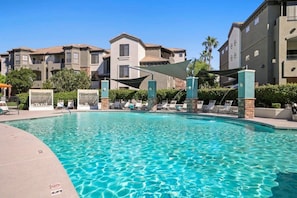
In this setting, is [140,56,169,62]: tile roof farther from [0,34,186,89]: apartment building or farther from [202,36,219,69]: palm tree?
[202,36,219,69]: palm tree

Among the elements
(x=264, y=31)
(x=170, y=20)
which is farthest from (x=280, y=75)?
(x=170, y=20)

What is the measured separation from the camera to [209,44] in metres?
49.8

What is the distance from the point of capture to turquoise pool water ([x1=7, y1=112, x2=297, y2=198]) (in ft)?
15.3

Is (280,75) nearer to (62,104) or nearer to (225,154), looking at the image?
(225,154)

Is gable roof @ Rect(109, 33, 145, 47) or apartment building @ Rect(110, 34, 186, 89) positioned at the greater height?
gable roof @ Rect(109, 33, 145, 47)

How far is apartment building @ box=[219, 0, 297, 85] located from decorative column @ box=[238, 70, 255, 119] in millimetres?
6912

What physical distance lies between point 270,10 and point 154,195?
2375cm

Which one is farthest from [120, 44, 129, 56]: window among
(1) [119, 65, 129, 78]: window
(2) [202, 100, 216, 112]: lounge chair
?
(2) [202, 100, 216, 112]: lounge chair

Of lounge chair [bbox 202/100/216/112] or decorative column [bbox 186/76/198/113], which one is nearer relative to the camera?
lounge chair [bbox 202/100/216/112]

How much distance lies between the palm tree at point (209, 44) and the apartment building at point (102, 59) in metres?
8.14

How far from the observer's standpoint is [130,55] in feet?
117

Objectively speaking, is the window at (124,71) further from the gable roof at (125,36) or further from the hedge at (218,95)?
the hedge at (218,95)

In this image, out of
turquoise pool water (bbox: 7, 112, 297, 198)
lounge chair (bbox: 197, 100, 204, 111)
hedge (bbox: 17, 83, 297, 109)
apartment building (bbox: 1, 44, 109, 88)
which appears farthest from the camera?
apartment building (bbox: 1, 44, 109, 88)

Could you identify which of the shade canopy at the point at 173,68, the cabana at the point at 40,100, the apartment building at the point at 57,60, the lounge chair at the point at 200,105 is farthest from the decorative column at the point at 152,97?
the apartment building at the point at 57,60
